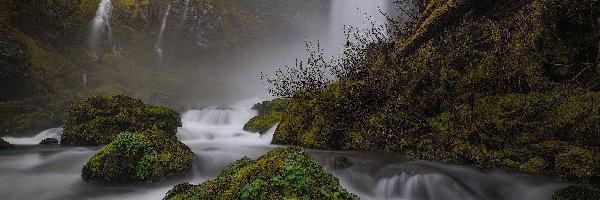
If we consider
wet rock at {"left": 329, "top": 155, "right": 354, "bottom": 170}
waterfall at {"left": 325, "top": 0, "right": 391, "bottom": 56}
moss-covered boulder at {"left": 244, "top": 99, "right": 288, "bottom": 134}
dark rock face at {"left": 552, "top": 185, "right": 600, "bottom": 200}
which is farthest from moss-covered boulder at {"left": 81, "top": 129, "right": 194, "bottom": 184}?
waterfall at {"left": 325, "top": 0, "right": 391, "bottom": 56}

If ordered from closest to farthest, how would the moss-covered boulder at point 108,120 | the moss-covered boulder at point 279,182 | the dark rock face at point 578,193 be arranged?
the moss-covered boulder at point 279,182, the dark rock face at point 578,193, the moss-covered boulder at point 108,120

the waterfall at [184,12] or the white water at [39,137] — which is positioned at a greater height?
the waterfall at [184,12]

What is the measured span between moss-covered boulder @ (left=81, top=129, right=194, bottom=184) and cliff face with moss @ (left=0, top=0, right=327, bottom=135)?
11.2m

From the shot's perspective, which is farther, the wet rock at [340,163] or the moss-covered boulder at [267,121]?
the moss-covered boulder at [267,121]

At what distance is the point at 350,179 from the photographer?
7.77 m

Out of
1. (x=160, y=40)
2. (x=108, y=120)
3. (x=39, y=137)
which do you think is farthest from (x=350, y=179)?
(x=160, y=40)

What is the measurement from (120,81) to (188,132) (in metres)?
15.1

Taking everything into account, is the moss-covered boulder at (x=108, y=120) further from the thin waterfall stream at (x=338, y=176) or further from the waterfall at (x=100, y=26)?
the waterfall at (x=100, y=26)

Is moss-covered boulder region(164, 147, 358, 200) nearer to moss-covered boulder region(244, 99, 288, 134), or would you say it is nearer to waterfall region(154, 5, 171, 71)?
moss-covered boulder region(244, 99, 288, 134)

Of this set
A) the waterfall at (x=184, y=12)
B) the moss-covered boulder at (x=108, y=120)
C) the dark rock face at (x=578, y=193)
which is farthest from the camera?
the waterfall at (x=184, y=12)

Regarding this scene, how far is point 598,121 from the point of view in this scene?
6.92 m

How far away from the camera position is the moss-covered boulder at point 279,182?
3885mm

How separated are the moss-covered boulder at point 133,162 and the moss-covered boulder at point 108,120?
4582 mm

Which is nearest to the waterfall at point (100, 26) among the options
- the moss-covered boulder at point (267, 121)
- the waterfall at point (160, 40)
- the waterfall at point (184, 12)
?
the waterfall at point (160, 40)
